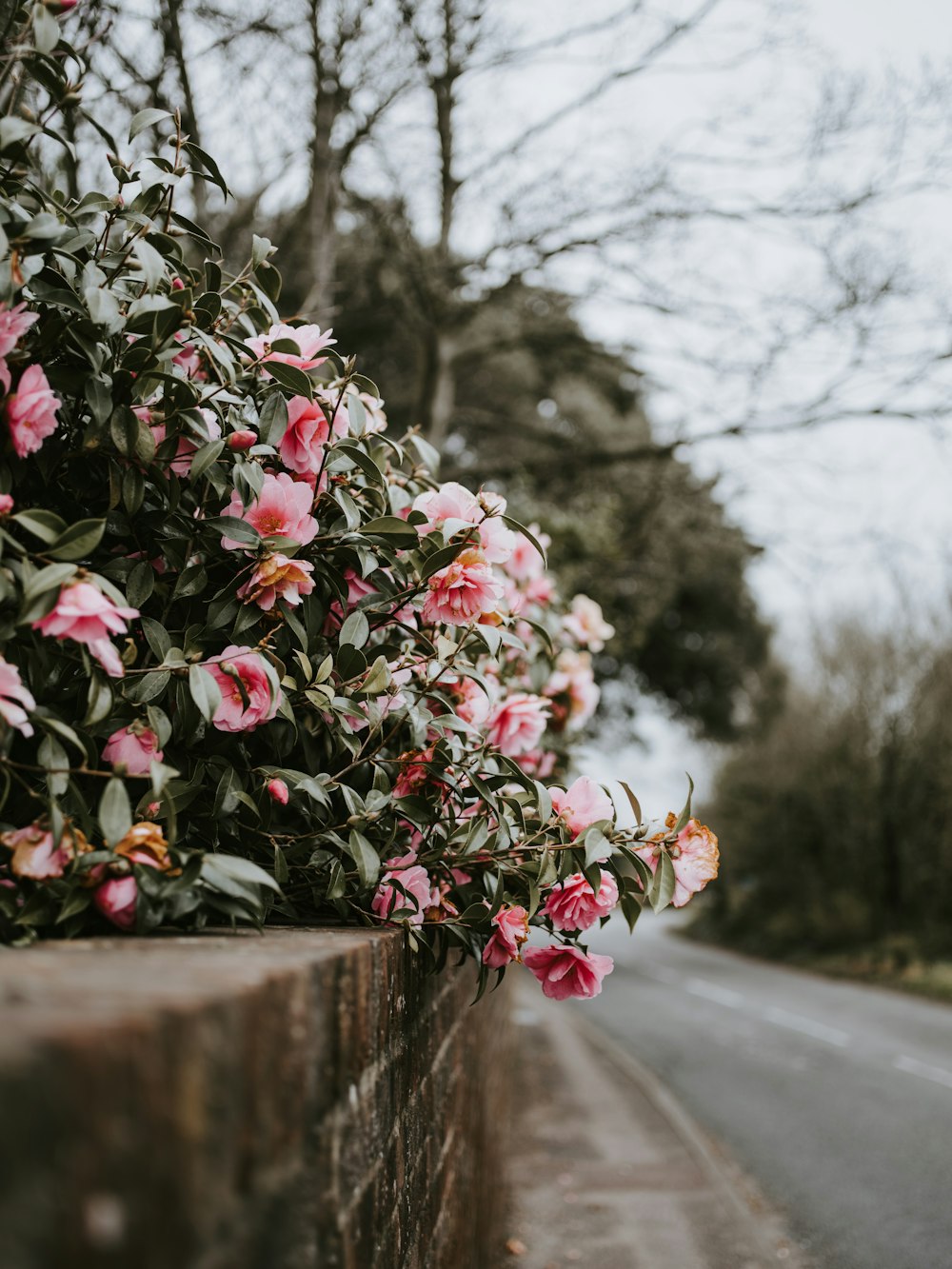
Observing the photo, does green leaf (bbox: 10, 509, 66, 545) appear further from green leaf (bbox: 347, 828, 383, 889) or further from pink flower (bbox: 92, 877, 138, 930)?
green leaf (bbox: 347, 828, 383, 889)

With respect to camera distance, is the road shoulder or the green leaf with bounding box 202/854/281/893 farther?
the road shoulder

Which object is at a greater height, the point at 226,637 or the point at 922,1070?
the point at 226,637

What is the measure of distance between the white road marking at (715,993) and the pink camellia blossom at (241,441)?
50.4 feet

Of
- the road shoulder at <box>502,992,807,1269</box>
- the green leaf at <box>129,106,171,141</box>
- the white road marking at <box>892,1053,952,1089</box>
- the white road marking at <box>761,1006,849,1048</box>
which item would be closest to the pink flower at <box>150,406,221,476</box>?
the green leaf at <box>129,106,171,141</box>

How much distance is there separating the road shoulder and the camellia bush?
385 cm

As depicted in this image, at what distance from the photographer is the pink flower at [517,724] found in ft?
7.36

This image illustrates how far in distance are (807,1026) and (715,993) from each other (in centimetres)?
406

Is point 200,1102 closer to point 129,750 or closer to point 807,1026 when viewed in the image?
point 129,750

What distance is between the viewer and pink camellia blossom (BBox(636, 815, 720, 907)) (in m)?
1.79

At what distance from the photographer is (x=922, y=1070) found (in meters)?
10.1

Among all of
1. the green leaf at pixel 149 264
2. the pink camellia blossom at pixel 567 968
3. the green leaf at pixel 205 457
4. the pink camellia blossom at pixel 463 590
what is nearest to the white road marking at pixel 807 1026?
the pink camellia blossom at pixel 567 968

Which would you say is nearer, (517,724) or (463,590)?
(463,590)

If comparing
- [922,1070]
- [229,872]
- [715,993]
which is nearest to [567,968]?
[229,872]

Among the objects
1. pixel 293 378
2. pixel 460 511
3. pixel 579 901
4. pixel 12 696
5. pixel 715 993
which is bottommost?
pixel 715 993
